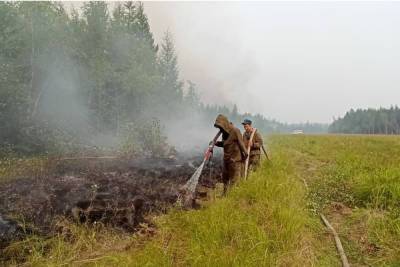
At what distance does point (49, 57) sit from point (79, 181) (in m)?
14.5

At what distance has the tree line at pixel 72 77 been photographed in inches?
725

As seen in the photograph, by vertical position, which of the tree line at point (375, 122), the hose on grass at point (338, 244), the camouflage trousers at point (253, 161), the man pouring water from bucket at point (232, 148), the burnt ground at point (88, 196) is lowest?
the burnt ground at point (88, 196)

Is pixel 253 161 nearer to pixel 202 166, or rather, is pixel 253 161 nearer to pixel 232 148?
pixel 232 148

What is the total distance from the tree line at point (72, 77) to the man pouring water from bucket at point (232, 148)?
109 inches

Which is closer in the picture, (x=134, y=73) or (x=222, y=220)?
(x=222, y=220)

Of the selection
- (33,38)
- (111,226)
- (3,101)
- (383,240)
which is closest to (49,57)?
(33,38)

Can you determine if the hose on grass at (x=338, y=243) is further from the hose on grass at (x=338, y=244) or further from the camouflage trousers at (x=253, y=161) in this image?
the camouflage trousers at (x=253, y=161)

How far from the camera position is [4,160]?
1560 centimetres

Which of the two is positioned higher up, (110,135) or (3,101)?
(3,101)

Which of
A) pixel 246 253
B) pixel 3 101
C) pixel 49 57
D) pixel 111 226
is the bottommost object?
pixel 111 226

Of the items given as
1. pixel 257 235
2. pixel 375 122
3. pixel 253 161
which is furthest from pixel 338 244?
pixel 375 122

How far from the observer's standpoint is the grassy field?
4.51 meters

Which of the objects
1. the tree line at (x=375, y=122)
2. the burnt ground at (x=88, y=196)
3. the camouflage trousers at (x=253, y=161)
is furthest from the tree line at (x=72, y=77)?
the tree line at (x=375, y=122)

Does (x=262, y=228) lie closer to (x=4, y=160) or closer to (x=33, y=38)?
(x=4, y=160)
